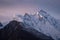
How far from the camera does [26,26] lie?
8961 millimetres

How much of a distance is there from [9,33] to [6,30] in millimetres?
590

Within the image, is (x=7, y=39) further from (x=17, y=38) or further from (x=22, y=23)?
(x=22, y=23)

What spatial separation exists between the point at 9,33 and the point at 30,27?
106 centimetres

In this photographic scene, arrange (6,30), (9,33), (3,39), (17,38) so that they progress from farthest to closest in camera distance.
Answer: (6,30) → (9,33) → (17,38) → (3,39)

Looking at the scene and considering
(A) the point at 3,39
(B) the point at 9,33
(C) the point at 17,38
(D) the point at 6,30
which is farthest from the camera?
(D) the point at 6,30

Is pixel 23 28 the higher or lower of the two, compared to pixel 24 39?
higher

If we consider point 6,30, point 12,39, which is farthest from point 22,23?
point 12,39

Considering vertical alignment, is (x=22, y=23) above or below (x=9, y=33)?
above

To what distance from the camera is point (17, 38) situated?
7.80 metres

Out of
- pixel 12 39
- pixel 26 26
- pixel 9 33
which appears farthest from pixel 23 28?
pixel 12 39

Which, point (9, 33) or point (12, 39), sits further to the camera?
point (9, 33)

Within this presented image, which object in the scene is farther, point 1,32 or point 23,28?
point 23,28

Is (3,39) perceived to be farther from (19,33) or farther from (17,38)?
(19,33)

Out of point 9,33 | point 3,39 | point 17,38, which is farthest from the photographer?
point 9,33
